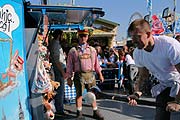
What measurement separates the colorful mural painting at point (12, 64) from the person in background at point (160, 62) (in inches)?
56.5

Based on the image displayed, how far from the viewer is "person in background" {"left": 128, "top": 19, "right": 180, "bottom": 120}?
3225 millimetres

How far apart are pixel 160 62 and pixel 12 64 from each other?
178cm

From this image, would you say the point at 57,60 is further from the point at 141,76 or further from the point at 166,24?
the point at 166,24

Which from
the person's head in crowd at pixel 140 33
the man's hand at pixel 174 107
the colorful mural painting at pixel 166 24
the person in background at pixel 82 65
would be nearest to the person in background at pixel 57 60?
the person in background at pixel 82 65

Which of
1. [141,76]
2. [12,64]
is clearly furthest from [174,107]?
[12,64]

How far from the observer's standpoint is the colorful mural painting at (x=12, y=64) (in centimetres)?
370

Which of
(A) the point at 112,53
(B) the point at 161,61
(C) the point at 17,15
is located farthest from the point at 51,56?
(A) the point at 112,53

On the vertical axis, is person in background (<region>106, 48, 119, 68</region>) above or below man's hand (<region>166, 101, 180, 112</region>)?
above

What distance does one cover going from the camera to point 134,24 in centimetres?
329

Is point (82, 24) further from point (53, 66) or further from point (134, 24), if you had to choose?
point (134, 24)

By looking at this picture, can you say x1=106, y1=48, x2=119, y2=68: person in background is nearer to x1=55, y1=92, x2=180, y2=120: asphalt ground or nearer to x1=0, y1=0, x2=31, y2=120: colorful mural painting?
x1=55, y1=92, x2=180, y2=120: asphalt ground

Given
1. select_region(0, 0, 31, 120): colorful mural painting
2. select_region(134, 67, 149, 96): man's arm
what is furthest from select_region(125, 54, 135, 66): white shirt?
select_region(134, 67, 149, 96): man's arm

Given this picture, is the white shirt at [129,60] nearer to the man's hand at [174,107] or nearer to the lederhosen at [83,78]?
the lederhosen at [83,78]

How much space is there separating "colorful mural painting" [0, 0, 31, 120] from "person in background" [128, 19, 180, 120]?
4.71 ft
